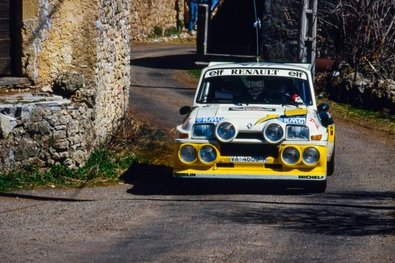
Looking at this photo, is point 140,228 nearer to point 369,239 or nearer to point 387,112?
point 369,239

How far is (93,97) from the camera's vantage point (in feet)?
50.2

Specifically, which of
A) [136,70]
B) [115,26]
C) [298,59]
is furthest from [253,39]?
[115,26]

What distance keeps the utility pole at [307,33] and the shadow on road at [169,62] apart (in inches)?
339

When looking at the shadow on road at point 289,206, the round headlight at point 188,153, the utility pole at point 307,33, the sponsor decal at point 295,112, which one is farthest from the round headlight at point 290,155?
the utility pole at point 307,33

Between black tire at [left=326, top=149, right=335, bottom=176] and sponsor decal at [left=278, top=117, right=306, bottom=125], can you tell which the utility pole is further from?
sponsor decal at [left=278, top=117, right=306, bottom=125]

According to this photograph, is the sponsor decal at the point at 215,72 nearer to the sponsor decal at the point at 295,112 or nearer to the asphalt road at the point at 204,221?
the sponsor decal at the point at 295,112

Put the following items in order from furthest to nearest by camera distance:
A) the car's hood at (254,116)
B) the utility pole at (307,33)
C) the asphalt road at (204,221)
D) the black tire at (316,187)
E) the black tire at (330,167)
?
1. the utility pole at (307,33)
2. the black tire at (330,167)
3. the black tire at (316,187)
4. the car's hood at (254,116)
5. the asphalt road at (204,221)

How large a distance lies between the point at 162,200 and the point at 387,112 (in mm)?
10209

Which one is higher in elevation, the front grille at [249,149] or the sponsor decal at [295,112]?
the sponsor decal at [295,112]

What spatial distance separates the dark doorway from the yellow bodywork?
3.95 metres

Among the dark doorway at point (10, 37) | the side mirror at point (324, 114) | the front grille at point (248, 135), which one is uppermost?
the dark doorway at point (10, 37)

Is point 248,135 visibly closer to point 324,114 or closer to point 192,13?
point 324,114

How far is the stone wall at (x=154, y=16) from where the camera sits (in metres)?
39.7

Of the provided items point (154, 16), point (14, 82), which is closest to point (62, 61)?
point (14, 82)
